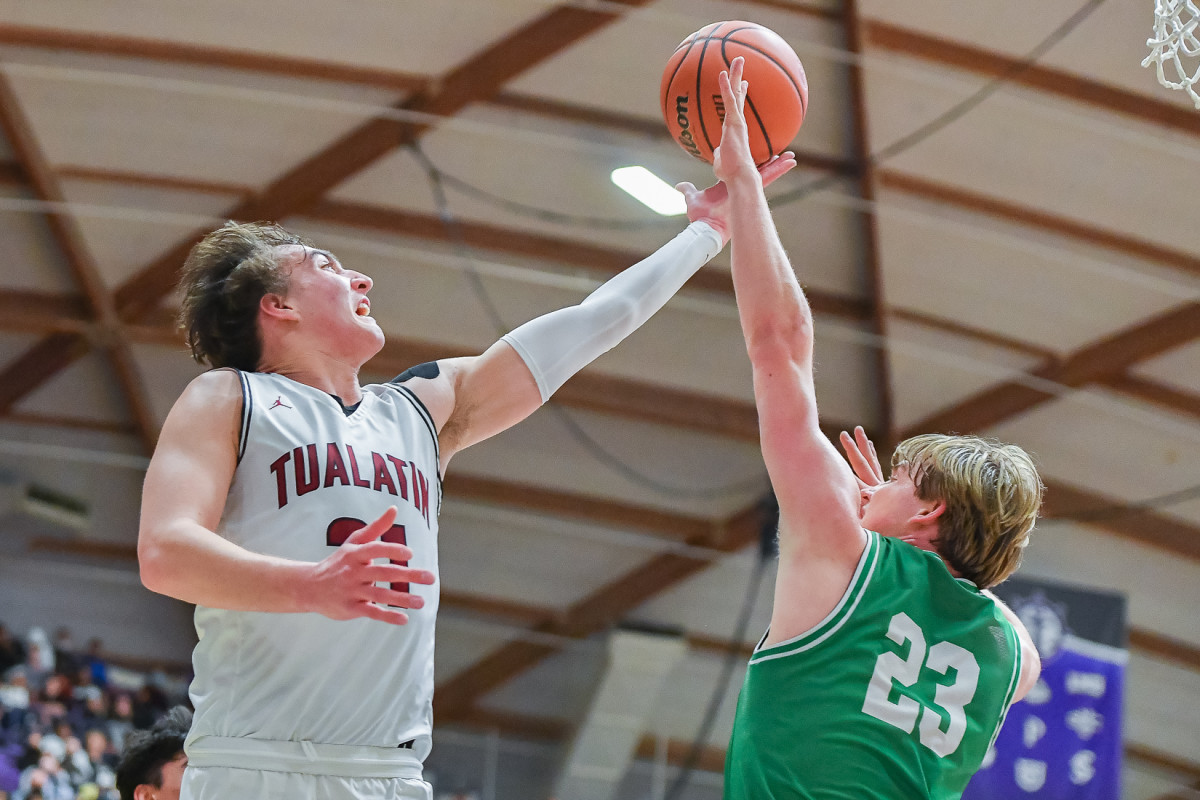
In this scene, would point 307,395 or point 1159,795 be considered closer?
point 307,395

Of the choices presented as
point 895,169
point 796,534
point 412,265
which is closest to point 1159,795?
point 895,169

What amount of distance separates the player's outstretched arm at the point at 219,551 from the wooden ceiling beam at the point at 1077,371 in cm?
1136

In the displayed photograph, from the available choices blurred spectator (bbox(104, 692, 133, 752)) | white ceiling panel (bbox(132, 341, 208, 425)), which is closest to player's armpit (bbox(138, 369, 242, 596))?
blurred spectator (bbox(104, 692, 133, 752))

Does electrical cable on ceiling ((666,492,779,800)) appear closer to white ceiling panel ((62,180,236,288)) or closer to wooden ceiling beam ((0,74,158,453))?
white ceiling panel ((62,180,236,288))

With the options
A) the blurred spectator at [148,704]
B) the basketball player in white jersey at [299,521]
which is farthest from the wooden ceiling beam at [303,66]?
the basketball player in white jersey at [299,521]

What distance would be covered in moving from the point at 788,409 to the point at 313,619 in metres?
1.00

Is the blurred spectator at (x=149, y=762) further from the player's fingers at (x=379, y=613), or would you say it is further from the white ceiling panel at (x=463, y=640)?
the white ceiling panel at (x=463, y=640)

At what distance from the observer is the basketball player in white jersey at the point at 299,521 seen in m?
2.17

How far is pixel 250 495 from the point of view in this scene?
2.49 metres

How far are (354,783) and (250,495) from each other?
0.59 metres

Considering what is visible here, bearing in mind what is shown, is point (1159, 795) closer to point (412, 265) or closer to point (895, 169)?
point (895, 169)

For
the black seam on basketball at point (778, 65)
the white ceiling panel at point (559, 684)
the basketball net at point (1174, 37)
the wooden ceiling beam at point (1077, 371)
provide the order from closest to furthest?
the black seam on basketball at point (778, 65) < the basketball net at point (1174, 37) < the wooden ceiling beam at point (1077, 371) < the white ceiling panel at point (559, 684)

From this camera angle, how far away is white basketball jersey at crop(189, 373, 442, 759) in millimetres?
2395

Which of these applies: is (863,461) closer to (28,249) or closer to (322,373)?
(322,373)
